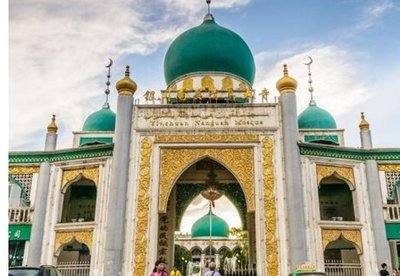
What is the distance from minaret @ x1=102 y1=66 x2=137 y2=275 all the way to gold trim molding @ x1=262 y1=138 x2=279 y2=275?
403cm

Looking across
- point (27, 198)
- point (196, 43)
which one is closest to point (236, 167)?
point (196, 43)

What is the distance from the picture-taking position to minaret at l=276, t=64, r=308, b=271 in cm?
1179

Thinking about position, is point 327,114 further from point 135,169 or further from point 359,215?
point 135,169

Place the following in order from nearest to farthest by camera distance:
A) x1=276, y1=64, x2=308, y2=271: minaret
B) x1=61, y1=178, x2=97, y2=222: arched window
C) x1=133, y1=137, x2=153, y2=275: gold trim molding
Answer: x1=276, y1=64, x2=308, y2=271: minaret < x1=133, y1=137, x2=153, y2=275: gold trim molding < x1=61, y1=178, x2=97, y2=222: arched window

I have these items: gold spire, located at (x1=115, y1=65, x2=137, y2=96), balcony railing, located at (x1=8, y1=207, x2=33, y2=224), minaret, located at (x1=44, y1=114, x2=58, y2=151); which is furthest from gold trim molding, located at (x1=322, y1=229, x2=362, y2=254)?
minaret, located at (x1=44, y1=114, x2=58, y2=151)

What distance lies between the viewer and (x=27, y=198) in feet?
44.8

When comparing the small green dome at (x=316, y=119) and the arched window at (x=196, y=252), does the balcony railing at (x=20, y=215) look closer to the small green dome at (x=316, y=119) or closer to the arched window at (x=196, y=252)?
the small green dome at (x=316, y=119)

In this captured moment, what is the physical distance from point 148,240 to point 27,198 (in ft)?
14.1

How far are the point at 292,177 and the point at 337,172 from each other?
5.84 ft

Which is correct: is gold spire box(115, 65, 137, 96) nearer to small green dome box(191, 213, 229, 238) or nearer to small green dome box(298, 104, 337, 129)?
small green dome box(298, 104, 337, 129)

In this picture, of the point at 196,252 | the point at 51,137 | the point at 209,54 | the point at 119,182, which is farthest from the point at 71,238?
the point at 196,252

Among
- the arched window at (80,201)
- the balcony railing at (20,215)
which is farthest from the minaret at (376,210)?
the balcony railing at (20,215)

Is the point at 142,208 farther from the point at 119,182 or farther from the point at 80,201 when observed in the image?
the point at 80,201

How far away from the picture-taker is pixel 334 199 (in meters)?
15.5
